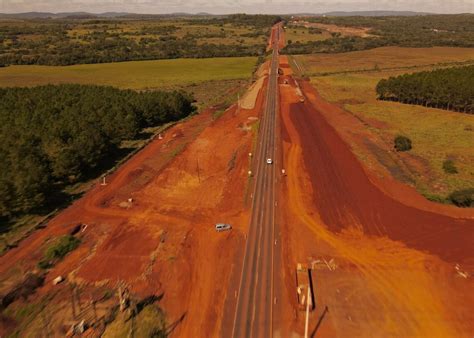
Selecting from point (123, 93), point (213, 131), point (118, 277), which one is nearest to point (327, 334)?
point (118, 277)

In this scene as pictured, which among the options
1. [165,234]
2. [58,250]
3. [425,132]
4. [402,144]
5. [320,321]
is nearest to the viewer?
[320,321]

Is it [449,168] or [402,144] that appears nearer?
[449,168]

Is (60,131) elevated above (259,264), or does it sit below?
above

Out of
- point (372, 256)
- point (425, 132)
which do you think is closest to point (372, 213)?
point (372, 256)

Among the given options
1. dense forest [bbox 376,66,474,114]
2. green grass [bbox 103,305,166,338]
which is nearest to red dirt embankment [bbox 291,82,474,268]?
green grass [bbox 103,305,166,338]

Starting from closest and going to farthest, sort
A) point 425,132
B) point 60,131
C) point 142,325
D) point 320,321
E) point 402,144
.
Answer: point 142,325, point 320,321, point 60,131, point 402,144, point 425,132

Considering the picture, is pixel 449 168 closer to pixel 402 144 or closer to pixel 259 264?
pixel 402 144

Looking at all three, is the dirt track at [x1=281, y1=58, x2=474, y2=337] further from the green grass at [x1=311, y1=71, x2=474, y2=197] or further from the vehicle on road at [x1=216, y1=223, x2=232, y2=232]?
the green grass at [x1=311, y1=71, x2=474, y2=197]
